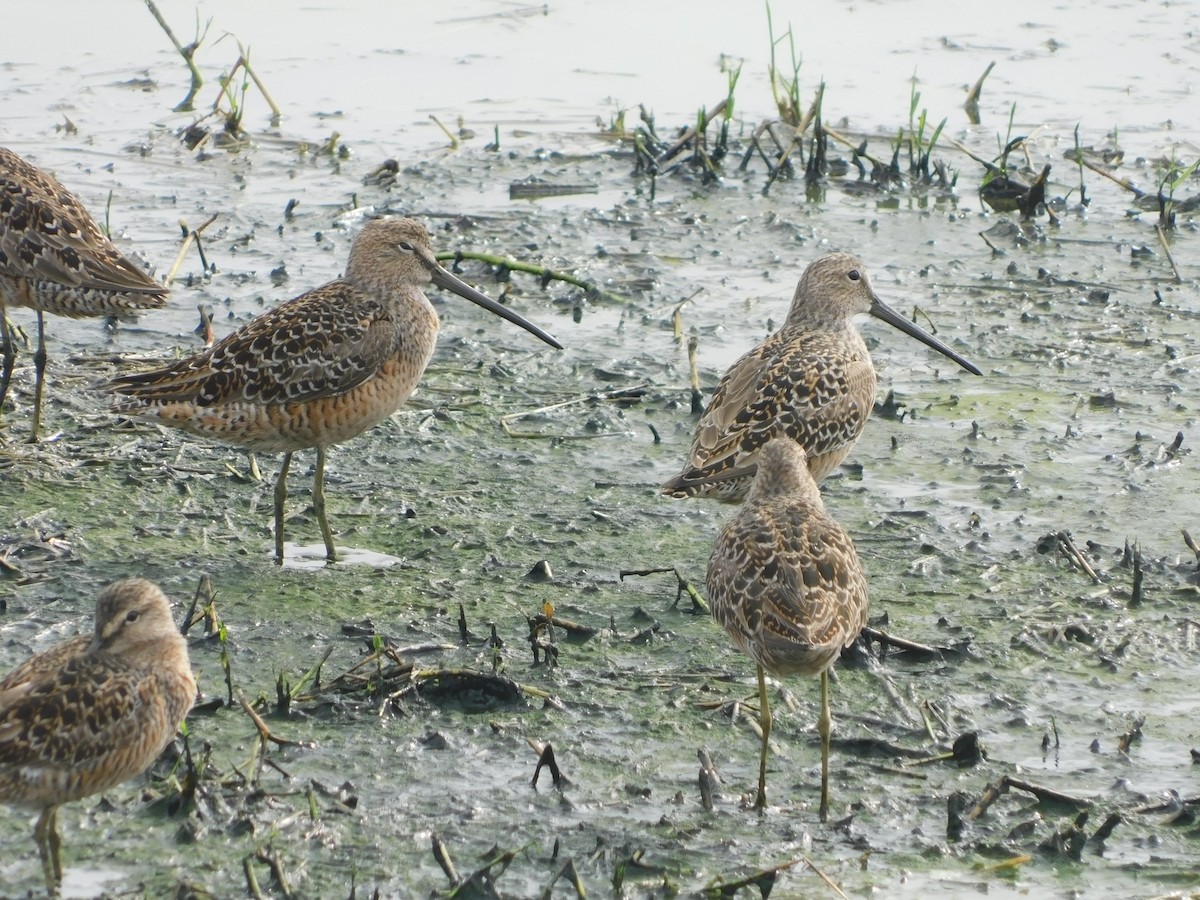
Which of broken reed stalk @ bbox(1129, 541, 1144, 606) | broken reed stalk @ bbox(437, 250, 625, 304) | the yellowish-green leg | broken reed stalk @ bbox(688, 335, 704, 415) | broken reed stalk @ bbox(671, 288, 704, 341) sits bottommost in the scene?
the yellowish-green leg

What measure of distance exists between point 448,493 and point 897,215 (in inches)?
160

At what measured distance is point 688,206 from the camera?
9781 millimetres

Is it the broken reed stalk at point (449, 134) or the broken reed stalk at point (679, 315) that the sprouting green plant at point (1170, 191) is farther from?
the broken reed stalk at point (449, 134)

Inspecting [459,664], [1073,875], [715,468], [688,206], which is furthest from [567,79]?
[1073,875]

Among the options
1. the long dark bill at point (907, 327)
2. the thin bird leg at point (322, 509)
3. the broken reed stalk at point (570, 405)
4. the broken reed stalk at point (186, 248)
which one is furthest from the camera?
the broken reed stalk at point (186, 248)

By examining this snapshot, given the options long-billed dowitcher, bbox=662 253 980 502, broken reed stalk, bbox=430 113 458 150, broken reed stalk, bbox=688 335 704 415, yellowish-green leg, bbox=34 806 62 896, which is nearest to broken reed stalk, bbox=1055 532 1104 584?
long-billed dowitcher, bbox=662 253 980 502

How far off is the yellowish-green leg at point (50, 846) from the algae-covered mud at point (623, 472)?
82 millimetres

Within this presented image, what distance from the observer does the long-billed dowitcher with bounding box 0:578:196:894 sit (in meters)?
3.94

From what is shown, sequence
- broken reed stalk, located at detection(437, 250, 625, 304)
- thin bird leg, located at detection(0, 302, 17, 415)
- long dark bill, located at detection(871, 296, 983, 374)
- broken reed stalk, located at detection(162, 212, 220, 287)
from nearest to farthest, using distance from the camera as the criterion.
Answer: thin bird leg, located at detection(0, 302, 17, 415), long dark bill, located at detection(871, 296, 983, 374), broken reed stalk, located at detection(162, 212, 220, 287), broken reed stalk, located at detection(437, 250, 625, 304)

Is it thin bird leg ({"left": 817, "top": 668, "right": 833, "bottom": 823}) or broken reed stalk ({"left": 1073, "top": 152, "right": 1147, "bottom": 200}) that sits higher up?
broken reed stalk ({"left": 1073, "top": 152, "right": 1147, "bottom": 200})

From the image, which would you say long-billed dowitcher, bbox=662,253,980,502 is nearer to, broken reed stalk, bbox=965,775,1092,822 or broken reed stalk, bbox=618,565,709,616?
broken reed stalk, bbox=618,565,709,616

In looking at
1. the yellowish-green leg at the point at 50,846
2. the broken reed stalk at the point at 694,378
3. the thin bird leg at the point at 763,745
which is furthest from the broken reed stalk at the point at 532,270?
the yellowish-green leg at the point at 50,846

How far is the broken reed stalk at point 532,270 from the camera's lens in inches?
331

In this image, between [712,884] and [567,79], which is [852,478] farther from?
[567,79]
